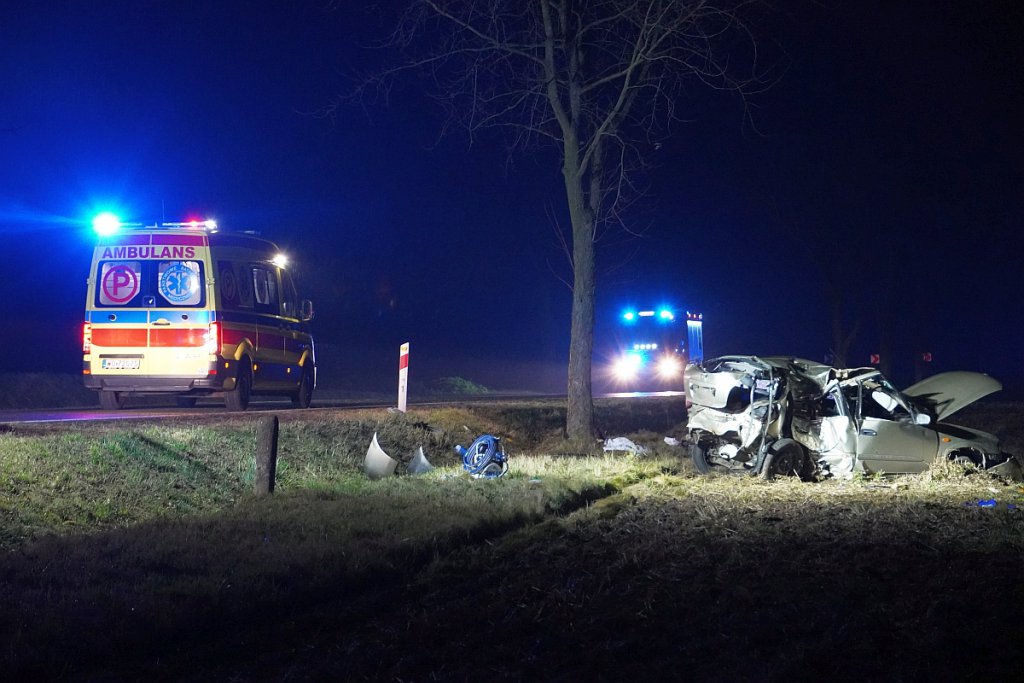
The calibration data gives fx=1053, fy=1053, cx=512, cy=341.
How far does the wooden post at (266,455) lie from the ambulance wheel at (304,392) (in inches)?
327

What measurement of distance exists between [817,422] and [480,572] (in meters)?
7.31

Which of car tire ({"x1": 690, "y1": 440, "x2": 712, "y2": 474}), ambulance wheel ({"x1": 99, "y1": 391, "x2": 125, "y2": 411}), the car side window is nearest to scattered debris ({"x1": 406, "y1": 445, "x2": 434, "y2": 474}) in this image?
car tire ({"x1": 690, "y1": 440, "x2": 712, "y2": 474})

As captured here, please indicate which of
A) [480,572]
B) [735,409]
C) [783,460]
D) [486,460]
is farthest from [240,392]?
[480,572]

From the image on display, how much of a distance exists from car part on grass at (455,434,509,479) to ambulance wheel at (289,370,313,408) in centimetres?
642

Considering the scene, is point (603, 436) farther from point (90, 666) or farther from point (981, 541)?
point (90, 666)

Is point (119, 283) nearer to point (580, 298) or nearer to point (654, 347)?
point (580, 298)

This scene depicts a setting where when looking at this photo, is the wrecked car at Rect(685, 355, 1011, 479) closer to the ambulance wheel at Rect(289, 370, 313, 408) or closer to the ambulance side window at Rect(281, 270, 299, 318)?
the ambulance side window at Rect(281, 270, 299, 318)

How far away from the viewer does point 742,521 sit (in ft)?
34.0

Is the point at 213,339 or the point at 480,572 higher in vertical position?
the point at 213,339

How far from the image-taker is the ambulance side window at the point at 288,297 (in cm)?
1881

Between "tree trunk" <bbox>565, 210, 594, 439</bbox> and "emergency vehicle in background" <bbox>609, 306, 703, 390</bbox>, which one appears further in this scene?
"emergency vehicle in background" <bbox>609, 306, 703, 390</bbox>

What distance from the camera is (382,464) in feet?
46.5

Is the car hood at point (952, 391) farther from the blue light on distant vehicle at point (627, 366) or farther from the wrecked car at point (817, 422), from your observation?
the blue light on distant vehicle at point (627, 366)

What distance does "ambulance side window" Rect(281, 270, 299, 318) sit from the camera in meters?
18.8
